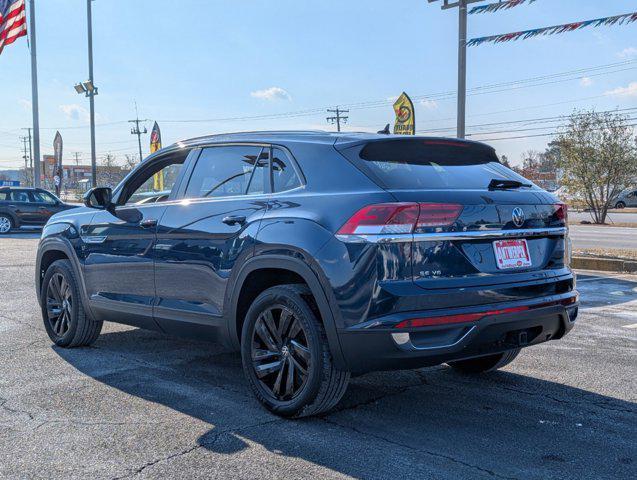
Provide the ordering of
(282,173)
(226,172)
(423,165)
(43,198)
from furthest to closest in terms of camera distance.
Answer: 1. (43,198)
2. (226,172)
3. (282,173)
4. (423,165)

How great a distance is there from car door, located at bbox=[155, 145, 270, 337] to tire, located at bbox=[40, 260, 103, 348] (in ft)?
4.25

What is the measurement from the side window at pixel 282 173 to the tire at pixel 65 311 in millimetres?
2493

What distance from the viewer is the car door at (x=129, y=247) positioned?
17.7 feet

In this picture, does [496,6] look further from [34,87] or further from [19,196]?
[34,87]

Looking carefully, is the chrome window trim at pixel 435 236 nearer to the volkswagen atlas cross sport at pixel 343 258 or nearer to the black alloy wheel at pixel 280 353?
the volkswagen atlas cross sport at pixel 343 258

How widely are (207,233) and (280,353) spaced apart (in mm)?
985

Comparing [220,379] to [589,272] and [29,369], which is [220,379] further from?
[589,272]

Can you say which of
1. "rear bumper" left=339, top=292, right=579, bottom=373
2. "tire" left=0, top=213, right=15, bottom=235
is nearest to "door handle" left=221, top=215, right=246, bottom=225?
"rear bumper" left=339, top=292, right=579, bottom=373

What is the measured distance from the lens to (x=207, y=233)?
482 centimetres

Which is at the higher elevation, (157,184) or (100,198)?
(157,184)

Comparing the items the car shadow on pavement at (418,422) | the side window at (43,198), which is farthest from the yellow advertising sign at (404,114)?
the car shadow on pavement at (418,422)

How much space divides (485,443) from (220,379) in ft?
6.91

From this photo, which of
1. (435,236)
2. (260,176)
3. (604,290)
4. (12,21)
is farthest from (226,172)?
(12,21)

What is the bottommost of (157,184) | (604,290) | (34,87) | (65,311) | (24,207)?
(604,290)
